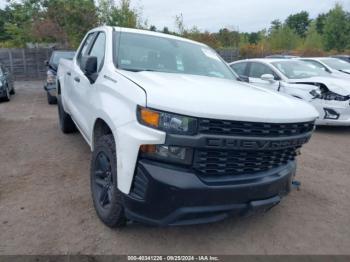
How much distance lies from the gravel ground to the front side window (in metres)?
3.51

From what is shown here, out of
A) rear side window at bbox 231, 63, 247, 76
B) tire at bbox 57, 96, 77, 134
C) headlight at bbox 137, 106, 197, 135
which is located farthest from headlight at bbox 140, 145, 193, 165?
rear side window at bbox 231, 63, 247, 76

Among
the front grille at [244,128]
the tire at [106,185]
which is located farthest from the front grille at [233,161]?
the tire at [106,185]

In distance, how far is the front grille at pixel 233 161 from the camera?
2520 millimetres

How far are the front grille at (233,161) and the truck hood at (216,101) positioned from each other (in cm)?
28

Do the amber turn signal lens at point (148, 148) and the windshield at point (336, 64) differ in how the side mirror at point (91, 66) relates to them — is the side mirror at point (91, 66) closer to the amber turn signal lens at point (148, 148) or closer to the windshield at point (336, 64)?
the amber turn signal lens at point (148, 148)

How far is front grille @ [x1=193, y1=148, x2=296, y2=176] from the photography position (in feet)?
8.27

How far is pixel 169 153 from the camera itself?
2.48m

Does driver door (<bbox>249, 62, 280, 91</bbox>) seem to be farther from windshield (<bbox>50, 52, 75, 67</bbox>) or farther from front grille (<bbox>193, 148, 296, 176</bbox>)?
windshield (<bbox>50, 52, 75, 67</bbox>)

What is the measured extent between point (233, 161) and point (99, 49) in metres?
2.37

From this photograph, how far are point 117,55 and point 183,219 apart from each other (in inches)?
75.5

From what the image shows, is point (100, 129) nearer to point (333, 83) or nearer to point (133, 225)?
point (133, 225)

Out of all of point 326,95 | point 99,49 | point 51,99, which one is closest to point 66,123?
point 99,49

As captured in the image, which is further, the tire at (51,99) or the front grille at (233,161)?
the tire at (51,99)

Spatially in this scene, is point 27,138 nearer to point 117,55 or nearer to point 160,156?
point 117,55
